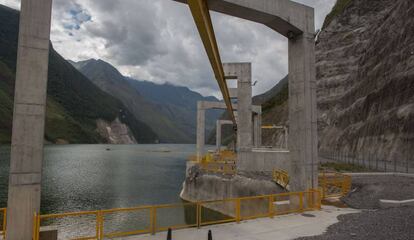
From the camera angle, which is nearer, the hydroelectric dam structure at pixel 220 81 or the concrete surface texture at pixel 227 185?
the hydroelectric dam structure at pixel 220 81

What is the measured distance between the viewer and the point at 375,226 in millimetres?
11633

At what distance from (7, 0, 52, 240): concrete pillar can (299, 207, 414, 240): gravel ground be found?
9.15 m

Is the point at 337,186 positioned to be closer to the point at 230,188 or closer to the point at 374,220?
the point at 230,188

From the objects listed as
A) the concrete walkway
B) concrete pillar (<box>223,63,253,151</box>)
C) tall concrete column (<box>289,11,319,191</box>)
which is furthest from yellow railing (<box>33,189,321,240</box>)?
concrete pillar (<box>223,63,253,151</box>)

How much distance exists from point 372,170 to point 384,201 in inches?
723

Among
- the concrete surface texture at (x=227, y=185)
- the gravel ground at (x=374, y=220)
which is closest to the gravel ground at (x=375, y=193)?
the gravel ground at (x=374, y=220)

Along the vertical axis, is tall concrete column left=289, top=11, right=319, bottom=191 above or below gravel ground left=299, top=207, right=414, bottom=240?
above

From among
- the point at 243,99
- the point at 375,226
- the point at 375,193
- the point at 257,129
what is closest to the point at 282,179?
the point at 375,193

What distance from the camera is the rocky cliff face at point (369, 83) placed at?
123 ft

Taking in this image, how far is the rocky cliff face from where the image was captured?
37469mm

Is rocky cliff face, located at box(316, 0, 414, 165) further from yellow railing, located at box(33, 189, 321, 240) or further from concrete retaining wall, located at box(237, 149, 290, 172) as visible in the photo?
yellow railing, located at box(33, 189, 321, 240)

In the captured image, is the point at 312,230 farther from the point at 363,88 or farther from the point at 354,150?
the point at 363,88

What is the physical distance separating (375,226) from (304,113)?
6642 millimetres

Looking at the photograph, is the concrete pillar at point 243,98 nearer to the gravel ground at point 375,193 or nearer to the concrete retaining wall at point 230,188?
the concrete retaining wall at point 230,188
